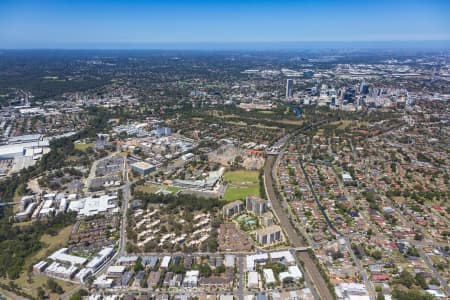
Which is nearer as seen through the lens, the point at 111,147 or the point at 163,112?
the point at 111,147

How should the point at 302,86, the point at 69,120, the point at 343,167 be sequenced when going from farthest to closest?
the point at 302,86 → the point at 69,120 → the point at 343,167

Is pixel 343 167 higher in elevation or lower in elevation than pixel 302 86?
lower

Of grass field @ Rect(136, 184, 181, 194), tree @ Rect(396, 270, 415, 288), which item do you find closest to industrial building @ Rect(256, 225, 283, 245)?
tree @ Rect(396, 270, 415, 288)

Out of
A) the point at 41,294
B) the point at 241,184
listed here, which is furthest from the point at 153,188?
the point at 41,294

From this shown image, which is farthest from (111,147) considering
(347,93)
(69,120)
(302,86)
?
(302,86)

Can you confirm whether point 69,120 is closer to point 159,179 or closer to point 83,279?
point 159,179

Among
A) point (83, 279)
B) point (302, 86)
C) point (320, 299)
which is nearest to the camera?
point (320, 299)
